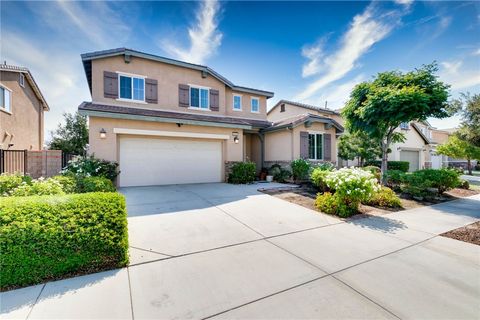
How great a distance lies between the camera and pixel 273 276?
2996 millimetres

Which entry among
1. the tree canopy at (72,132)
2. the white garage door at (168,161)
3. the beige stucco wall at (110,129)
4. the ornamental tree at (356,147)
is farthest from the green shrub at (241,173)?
the tree canopy at (72,132)

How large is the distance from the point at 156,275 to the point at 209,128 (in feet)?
29.8

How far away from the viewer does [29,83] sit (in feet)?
48.2

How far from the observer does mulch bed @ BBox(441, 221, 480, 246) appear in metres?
4.50

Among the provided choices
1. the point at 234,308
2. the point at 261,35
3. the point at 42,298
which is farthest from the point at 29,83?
the point at 234,308

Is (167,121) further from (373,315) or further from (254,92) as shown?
(373,315)

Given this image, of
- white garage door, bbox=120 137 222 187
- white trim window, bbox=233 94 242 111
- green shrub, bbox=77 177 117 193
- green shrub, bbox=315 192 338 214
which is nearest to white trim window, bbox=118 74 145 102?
white garage door, bbox=120 137 222 187

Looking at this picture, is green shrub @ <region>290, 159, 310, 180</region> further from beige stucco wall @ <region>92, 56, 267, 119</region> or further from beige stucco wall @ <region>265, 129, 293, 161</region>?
beige stucco wall @ <region>92, 56, 267, 119</region>

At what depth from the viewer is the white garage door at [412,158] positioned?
21.6 m

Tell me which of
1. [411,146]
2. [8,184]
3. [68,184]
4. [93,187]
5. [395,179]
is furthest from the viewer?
A: [411,146]

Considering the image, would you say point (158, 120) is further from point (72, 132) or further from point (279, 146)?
point (72, 132)

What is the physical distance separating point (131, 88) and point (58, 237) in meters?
10.5

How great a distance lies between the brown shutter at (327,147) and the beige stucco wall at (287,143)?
22cm

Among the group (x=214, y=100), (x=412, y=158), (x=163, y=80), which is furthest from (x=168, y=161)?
(x=412, y=158)
